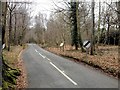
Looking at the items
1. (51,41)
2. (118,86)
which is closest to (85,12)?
(118,86)

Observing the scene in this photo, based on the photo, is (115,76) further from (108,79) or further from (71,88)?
(71,88)

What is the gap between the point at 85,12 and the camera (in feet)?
143

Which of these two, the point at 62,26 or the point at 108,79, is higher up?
the point at 62,26

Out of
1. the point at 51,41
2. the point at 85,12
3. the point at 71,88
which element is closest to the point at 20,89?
the point at 71,88

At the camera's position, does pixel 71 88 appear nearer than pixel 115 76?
Yes

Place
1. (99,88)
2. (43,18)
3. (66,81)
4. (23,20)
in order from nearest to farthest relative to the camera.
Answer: (99,88) < (66,81) < (23,20) < (43,18)

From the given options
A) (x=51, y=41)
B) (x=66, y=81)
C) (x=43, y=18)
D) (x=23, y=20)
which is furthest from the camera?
(x=43, y=18)

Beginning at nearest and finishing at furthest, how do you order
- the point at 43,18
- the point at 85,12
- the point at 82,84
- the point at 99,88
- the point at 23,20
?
the point at 99,88 → the point at 82,84 → the point at 85,12 → the point at 23,20 → the point at 43,18

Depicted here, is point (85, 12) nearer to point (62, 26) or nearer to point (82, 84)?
point (62, 26)

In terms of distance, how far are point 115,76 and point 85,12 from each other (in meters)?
29.4

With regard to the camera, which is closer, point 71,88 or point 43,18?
point 71,88

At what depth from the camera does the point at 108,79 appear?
1422 cm

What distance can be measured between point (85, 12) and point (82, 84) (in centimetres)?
3175

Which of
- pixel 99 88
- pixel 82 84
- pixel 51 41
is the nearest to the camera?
pixel 99 88
